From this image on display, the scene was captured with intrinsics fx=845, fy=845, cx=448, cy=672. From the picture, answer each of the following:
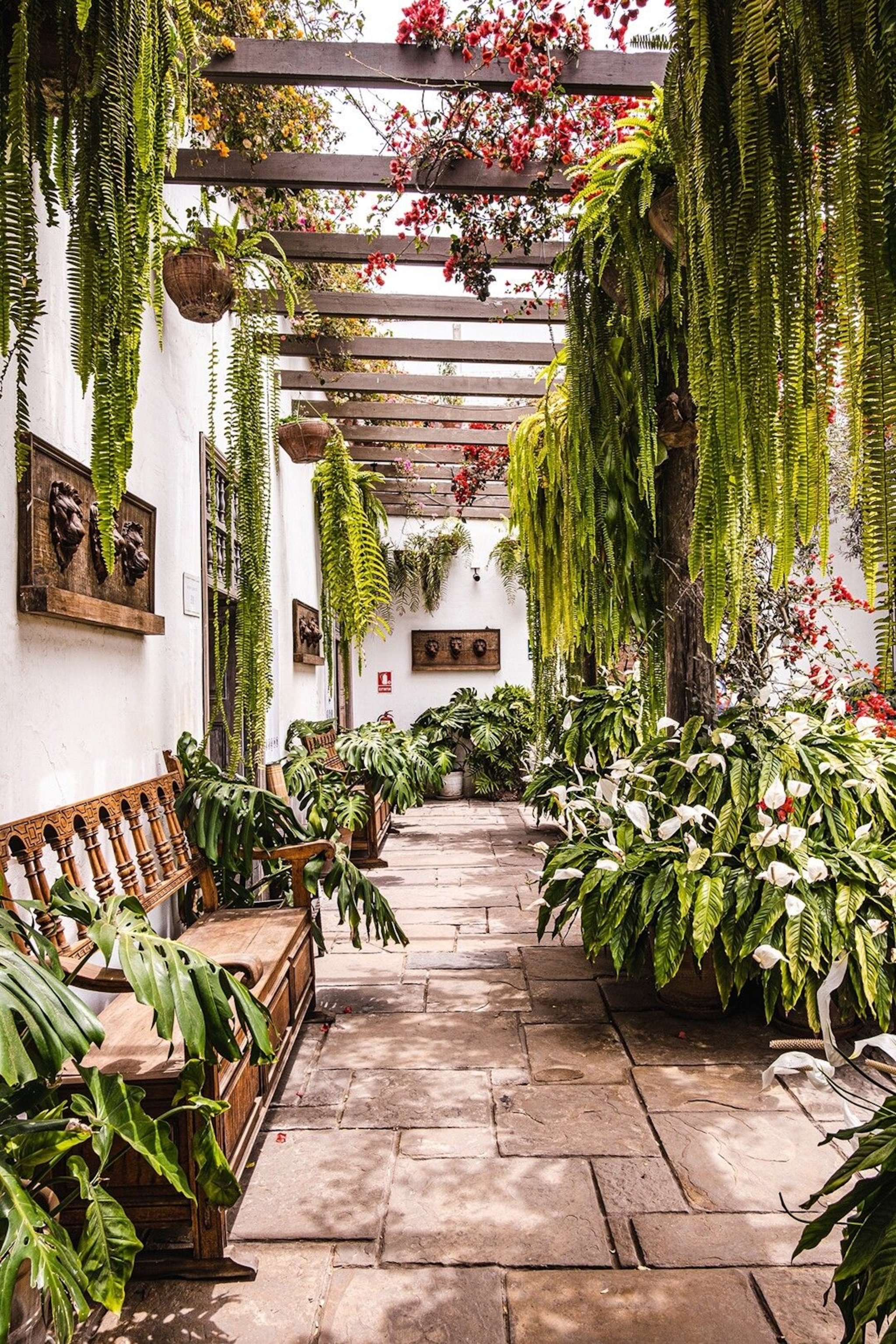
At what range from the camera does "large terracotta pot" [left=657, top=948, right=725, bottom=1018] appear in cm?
282

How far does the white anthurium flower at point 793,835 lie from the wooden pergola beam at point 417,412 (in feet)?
12.5

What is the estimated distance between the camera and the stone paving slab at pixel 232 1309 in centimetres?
152

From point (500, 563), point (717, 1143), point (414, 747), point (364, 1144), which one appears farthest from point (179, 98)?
point (500, 563)

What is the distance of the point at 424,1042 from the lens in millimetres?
2783

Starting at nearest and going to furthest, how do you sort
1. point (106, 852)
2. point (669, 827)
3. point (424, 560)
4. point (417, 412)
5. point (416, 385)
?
point (106, 852) < point (669, 827) < point (416, 385) < point (417, 412) < point (424, 560)

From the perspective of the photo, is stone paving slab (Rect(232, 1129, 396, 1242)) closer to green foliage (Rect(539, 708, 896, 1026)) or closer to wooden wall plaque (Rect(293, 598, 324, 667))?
green foliage (Rect(539, 708, 896, 1026))

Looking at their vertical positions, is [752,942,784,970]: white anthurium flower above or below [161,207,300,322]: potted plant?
below

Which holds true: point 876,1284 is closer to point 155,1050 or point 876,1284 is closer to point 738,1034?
point 155,1050

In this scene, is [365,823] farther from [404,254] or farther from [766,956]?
[766,956]

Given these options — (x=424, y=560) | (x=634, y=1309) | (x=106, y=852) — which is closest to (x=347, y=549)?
(x=106, y=852)

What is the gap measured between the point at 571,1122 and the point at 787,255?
214 centimetres

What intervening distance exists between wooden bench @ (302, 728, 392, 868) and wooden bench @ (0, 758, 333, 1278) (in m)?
2.44

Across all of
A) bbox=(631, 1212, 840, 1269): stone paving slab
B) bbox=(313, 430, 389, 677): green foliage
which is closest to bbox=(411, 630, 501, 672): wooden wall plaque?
bbox=(313, 430, 389, 677): green foliage

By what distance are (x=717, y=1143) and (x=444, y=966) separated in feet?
5.14
